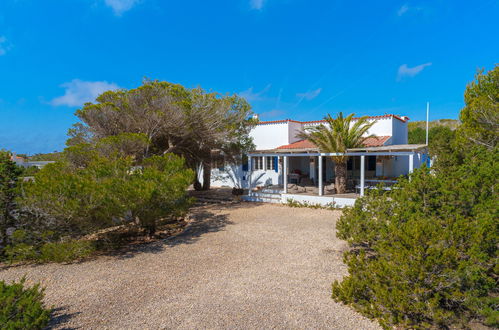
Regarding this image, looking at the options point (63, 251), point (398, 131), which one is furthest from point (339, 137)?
point (63, 251)

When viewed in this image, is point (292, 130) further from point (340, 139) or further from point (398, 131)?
point (398, 131)

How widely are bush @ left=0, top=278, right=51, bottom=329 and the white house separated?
12.7 meters

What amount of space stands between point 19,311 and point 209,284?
3.24 meters

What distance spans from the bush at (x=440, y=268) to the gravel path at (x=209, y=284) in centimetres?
51

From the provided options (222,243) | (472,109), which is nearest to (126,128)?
(222,243)

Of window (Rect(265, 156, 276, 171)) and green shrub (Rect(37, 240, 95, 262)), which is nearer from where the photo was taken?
green shrub (Rect(37, 240, 95, 262))

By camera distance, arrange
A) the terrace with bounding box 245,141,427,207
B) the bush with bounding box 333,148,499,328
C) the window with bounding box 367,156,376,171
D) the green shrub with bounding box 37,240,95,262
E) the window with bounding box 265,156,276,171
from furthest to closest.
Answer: the window with bounding box 265,156,276,171, the window with bounding box 367,156,376,171, the terrace with bounding box 245,141,427,207, the green shrub with bounding box 37,240,95,262, the bush with bounding box 333,148,499,328

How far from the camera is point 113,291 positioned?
586 centimetres

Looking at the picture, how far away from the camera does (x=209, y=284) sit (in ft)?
20.1

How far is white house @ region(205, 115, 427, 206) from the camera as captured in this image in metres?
16.6

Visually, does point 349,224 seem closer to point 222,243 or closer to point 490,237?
point 490,237

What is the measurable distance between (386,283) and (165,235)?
26.9 feet

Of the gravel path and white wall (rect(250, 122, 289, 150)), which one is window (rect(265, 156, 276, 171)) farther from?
the gravel path

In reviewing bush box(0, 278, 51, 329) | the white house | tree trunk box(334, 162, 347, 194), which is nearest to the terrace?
the white house
